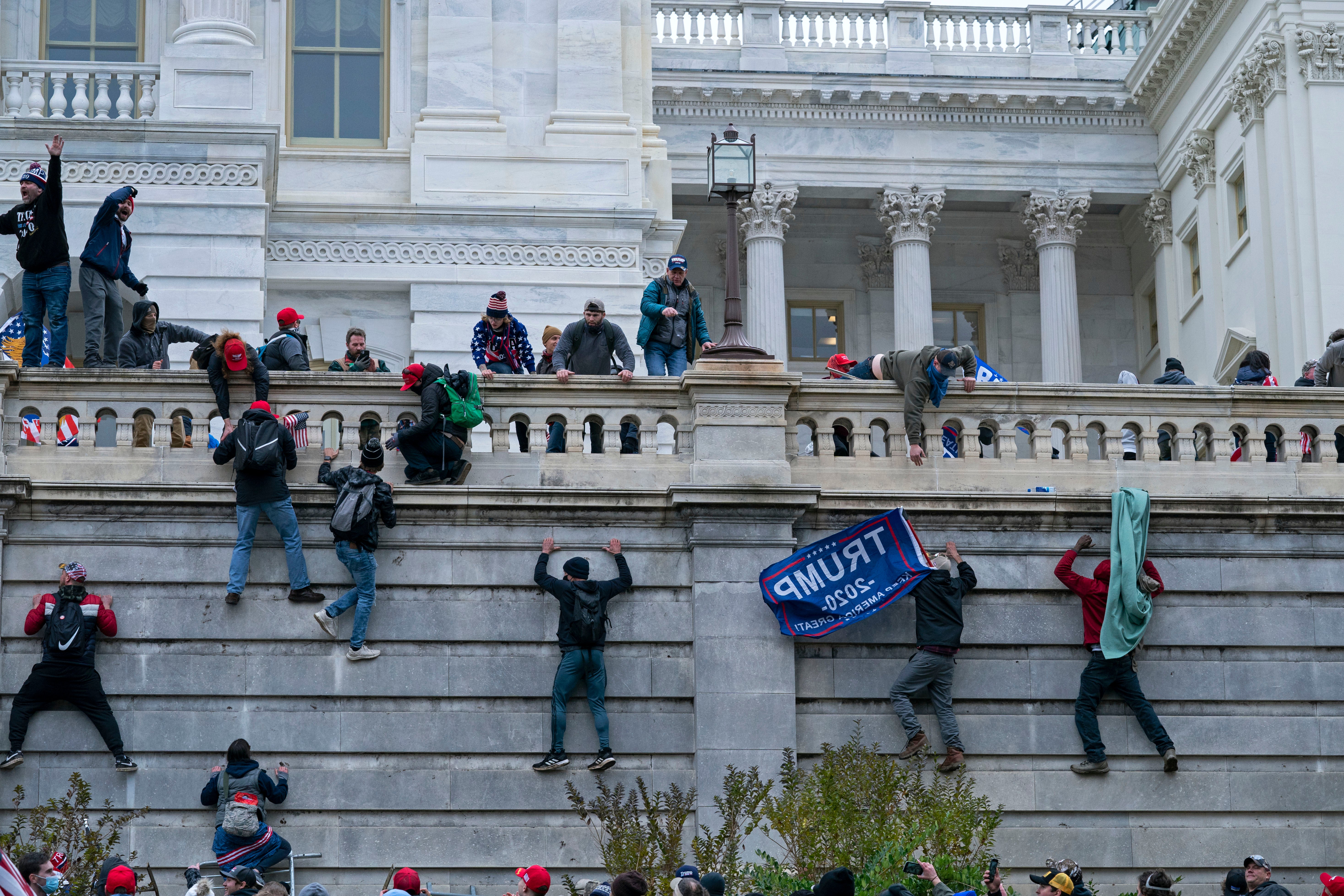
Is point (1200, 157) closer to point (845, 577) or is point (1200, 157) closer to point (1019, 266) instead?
point (1019, 266)

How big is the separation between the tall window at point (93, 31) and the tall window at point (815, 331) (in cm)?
1828

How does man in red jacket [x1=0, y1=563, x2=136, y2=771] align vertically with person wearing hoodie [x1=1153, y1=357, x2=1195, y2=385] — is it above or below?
below

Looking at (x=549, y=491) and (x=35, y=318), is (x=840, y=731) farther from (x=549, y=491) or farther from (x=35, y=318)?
(x=35, y=318)

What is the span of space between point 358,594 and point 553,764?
8.22 ft

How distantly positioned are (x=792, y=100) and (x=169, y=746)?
27.6m

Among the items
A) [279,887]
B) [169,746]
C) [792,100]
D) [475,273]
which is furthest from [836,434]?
[792,100]

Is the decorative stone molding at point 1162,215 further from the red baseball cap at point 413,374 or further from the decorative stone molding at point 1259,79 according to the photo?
the red baseball cap at point 413,374

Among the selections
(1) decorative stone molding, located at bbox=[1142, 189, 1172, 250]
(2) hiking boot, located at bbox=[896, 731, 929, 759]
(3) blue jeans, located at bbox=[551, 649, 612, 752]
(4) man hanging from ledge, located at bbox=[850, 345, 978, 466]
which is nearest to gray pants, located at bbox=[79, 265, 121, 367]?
(3) blue jeans, located at bbox=[551, 649, 612, 752]

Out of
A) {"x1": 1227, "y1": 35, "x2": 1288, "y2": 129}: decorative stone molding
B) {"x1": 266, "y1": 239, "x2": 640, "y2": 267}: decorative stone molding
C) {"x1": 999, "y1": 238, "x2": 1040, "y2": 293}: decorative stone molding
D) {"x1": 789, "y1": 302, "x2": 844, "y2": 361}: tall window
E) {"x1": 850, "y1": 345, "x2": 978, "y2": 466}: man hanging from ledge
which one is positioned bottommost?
{"x1": 850, "y1": 345, "x2": 978, "y2": 466}: man hanging from ledge

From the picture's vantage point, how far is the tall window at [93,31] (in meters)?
32.8

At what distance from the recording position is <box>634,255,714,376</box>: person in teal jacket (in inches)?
894

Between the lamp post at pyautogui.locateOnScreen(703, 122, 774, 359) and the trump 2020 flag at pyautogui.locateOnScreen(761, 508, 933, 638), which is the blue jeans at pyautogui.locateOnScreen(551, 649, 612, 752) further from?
the lamp post at pyautogui.locateOnScreen(703, 122, 774, 359)

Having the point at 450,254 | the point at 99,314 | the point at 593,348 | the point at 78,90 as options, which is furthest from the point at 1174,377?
the point at 78,90

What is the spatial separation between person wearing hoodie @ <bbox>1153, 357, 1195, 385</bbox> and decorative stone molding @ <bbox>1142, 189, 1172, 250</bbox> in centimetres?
2075
